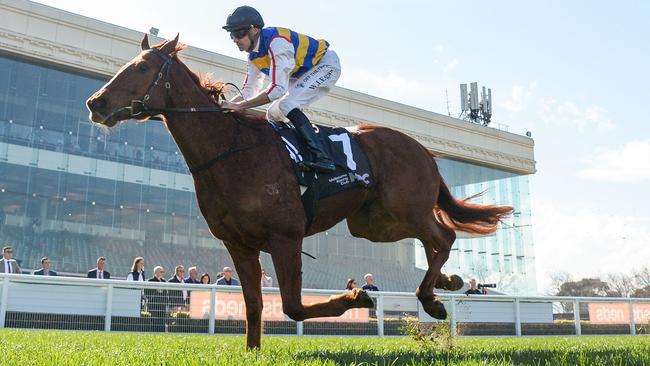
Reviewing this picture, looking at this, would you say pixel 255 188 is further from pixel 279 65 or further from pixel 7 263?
pixel 7 263

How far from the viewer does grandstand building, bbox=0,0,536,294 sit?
85.4 ft

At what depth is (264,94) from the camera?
495 cm

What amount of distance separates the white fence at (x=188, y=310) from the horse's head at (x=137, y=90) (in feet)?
16.3

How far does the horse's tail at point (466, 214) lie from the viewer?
637 cm

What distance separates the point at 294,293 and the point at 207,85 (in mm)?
1919

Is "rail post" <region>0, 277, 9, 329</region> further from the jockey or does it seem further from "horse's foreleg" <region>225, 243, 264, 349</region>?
the jockey

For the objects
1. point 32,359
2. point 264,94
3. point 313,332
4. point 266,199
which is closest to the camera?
point 32,359

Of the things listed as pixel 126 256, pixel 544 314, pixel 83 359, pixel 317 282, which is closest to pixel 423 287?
pixel 83 359

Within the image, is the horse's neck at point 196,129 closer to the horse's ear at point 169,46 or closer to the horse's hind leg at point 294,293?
the horse's ear at point 169,46

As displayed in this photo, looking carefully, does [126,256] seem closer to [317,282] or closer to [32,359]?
[317,282]

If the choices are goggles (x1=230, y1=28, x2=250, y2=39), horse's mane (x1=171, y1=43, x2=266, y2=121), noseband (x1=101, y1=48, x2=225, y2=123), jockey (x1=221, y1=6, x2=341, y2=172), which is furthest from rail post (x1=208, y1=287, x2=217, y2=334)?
goggles (x1=230, y1=28, x2=250, y2=39)

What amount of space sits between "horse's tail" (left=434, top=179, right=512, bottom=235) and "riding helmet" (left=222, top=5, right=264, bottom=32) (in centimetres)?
245

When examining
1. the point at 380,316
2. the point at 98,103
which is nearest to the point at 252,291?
the point at 98,103

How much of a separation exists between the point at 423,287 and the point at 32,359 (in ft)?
10.1
